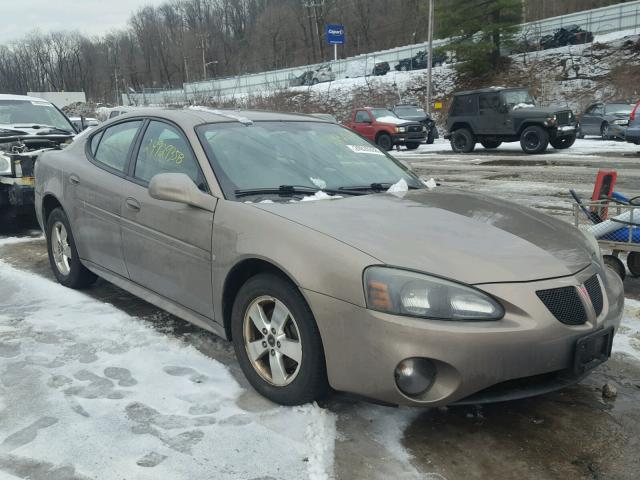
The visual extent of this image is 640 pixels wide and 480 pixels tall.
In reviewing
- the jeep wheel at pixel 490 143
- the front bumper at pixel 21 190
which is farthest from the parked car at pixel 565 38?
the front bumper at pixel 21 190

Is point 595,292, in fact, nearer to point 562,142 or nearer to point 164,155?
point 164,155

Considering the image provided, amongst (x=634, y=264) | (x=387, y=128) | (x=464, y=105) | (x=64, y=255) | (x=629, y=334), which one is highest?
(x=464, y=105)

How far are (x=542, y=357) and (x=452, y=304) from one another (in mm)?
445

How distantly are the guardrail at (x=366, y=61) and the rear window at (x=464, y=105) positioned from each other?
1811 cm

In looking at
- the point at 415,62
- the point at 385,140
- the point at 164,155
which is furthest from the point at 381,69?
the point at 164,155

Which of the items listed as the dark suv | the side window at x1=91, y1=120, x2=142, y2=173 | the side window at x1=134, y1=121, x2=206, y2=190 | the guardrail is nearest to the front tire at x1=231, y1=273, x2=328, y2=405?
the side window at x1=134, y1=121, x2=206, y2=190

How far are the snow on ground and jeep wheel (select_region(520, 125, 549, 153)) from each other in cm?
1742

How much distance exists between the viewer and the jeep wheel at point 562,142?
19.4 metres

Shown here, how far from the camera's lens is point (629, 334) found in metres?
3.96

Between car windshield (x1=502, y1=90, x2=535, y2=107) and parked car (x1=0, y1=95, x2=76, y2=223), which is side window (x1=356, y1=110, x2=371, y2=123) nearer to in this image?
car windshield (x1=502, y1=90, x2=535, y2=107)

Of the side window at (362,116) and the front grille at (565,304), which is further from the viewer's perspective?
the side window at (362,116)

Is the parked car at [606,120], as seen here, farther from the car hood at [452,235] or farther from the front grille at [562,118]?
the car hood at [452,235]

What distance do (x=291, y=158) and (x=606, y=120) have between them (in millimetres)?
22859

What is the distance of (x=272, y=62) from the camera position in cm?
9306
